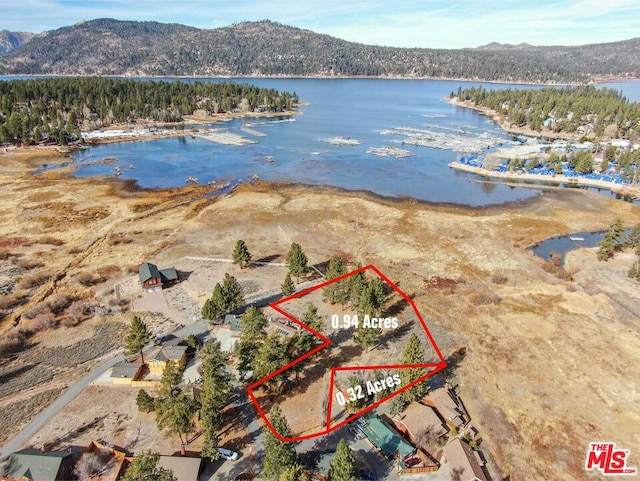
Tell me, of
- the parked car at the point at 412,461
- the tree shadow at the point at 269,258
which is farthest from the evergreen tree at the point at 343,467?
the tree shadow at the point at 269,258

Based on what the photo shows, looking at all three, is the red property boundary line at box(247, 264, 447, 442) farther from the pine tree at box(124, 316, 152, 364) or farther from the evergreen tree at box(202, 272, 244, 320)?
the pine tree at box(124, 316, 152, 364)

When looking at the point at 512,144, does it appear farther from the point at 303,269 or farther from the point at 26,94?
the point at 26,94

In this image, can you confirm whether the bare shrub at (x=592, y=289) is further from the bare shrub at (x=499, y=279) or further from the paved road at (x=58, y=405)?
the paved road at (x=58, y=405)

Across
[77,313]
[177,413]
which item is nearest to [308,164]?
[77,313]

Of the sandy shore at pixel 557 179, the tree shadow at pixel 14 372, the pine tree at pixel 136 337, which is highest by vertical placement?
the pine tree at pixel 136 337

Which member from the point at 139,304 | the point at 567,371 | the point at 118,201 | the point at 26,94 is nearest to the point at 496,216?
the point at 567,371

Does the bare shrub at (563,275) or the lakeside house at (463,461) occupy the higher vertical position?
the lakeside house at (463,461)

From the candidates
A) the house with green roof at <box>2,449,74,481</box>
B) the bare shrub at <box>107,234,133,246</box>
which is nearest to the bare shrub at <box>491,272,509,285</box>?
the house with green roof at <box>2,449,74,481</box>
